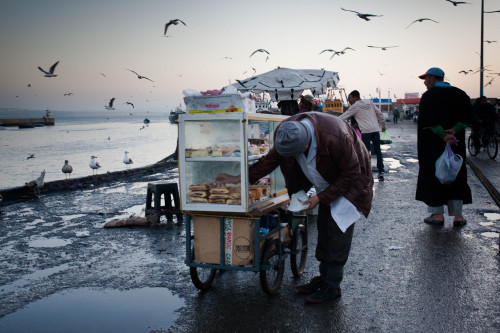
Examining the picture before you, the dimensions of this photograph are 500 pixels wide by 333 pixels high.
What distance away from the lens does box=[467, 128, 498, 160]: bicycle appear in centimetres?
1449

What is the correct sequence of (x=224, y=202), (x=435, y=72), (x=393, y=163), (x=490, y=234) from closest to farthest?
1. (x=224, y=202)
2. (x=490, y=234)
3. (x=435, y=72)
4. (x=393, y=163)

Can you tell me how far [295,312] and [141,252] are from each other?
8.69 ft

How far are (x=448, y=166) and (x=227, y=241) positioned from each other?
3.54 m

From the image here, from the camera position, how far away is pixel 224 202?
3.96 meters

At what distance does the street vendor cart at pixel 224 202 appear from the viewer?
12.7 feet

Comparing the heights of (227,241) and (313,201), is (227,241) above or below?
below

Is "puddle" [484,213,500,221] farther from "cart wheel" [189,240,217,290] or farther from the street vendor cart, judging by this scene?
"cart wheel" [189,240,217,290]

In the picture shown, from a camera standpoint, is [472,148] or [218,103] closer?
[218,103]

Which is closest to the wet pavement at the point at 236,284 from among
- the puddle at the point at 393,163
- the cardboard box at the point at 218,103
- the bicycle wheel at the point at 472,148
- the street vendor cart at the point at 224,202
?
the street vendor cart at the point at 224,202

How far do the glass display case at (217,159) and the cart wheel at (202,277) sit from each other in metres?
0.59

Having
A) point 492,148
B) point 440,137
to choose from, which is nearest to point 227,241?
point 440,137

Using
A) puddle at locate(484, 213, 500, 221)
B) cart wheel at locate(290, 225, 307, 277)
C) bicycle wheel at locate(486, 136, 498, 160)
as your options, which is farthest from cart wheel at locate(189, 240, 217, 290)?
bicycle wheel at locate(486, 136, 498, 160)

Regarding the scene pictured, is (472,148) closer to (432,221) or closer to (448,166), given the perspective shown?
(432,221)

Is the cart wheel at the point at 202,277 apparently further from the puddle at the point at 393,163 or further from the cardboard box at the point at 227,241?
the puddle at the point at 393,163
